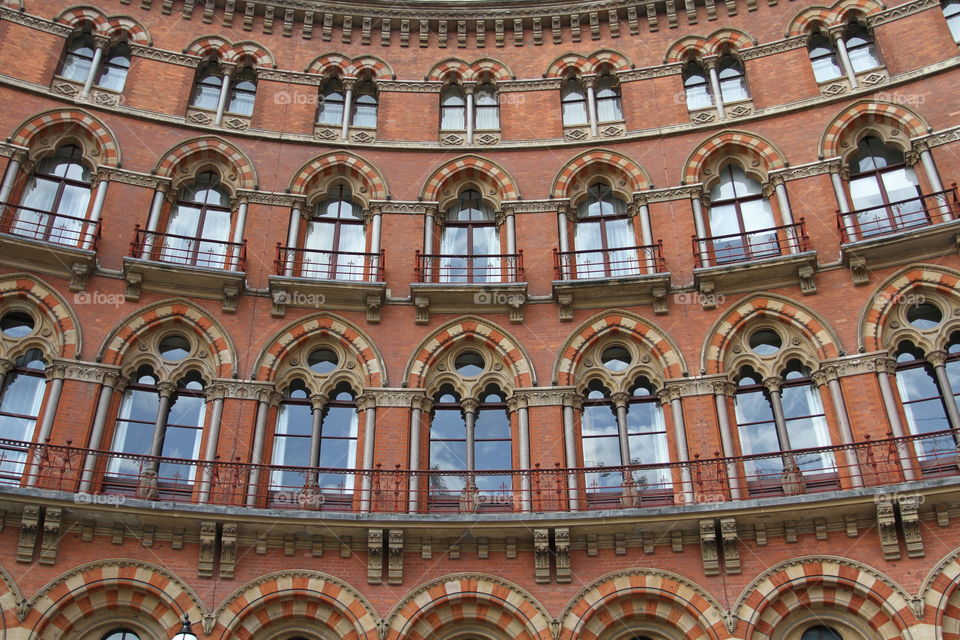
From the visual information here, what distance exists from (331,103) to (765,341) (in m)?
11.8

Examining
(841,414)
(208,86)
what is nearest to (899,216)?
(841,414)

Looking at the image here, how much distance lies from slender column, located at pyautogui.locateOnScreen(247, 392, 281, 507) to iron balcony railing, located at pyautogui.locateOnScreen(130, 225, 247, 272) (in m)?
3.06

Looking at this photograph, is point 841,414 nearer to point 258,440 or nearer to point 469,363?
point 469,363

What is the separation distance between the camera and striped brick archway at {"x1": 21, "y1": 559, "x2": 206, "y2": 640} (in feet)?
49.8

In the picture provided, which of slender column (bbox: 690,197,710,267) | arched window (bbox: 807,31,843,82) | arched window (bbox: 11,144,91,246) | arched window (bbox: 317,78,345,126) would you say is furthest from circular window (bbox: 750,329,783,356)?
arched window (bbox: 11,144,91,246)

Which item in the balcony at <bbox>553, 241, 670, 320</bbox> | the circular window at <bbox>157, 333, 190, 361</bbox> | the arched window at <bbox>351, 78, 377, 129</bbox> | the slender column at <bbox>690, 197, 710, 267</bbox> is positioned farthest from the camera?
the arched window at <bbox>351, 78, 377, 129</bbox>

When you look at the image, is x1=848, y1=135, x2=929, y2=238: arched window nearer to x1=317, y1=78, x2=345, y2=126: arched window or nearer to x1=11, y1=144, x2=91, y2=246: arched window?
x1=317, y1=78, x2=345, y2=126: arched window

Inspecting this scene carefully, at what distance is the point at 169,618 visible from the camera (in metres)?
15.4

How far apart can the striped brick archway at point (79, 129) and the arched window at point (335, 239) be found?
179 inches

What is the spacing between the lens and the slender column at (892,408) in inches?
625

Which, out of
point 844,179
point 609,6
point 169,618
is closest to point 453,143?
point 609,6

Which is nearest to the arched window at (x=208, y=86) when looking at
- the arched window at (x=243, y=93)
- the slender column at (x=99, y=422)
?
the arched window at (x=243, y=93)

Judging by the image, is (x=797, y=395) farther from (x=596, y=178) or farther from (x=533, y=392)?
(x=596, y=178)

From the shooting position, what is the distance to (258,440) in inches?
687
